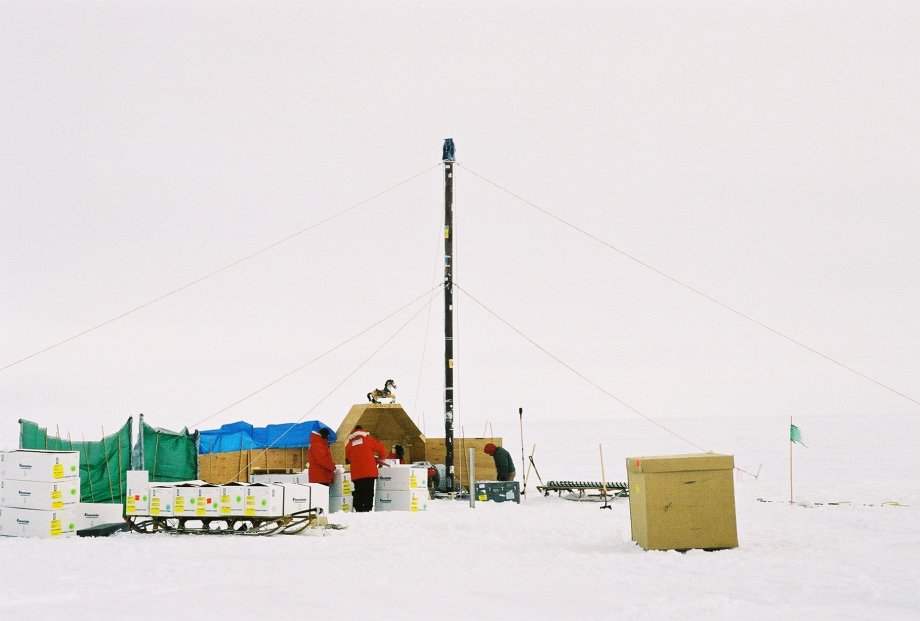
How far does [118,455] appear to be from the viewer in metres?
18.5

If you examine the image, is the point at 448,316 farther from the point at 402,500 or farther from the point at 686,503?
the point at 686,503

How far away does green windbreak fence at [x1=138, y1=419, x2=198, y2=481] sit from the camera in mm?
18859

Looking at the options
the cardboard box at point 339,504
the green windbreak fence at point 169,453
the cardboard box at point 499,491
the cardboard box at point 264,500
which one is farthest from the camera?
the cardboard box at point 499,491

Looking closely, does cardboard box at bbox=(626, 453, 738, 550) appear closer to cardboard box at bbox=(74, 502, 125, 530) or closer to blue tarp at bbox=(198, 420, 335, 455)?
cardboard box at bbox=(74, 502, 125, 530)

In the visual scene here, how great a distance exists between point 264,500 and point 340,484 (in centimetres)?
420

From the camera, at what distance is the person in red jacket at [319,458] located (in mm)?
17578

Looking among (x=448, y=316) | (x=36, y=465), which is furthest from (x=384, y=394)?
(x=36, y=465)

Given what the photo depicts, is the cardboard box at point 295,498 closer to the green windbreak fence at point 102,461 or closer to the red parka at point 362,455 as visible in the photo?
the red parka at point 362,455

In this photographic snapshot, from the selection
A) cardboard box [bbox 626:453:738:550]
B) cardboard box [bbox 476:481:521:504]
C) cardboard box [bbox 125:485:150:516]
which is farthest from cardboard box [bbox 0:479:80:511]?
cardboard box [bbox 626:453:738:550]

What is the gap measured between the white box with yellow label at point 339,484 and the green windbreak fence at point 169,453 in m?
3.64

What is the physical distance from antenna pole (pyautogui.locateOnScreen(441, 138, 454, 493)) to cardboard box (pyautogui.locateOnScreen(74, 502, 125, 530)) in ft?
28.3

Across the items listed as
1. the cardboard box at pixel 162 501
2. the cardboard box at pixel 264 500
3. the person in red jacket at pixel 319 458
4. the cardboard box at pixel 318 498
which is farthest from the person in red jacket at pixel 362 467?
the cardboard box at pixel 162 501

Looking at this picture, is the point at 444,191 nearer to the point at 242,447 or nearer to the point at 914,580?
the point at 242,447

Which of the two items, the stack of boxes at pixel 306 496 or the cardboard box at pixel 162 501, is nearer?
the stack of boxes at pixel 306 496
